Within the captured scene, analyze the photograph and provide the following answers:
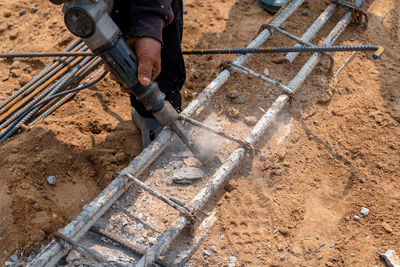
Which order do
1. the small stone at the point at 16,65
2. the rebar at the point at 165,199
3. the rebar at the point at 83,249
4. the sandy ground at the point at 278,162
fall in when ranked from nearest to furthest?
the rebar at the point at 83,249
the rebar at the point at 165,199
the sandy ground at the point at 278,162
the small stone at the point at 16,65

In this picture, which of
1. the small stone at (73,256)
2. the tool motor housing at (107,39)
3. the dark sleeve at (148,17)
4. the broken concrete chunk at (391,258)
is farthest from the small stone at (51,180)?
the broken concrete chunk at (391,258)

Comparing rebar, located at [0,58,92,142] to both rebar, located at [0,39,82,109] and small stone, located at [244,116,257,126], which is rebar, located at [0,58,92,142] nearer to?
rebar, located at [0,39,82,109]

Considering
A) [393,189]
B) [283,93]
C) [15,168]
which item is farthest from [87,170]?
[393,189]

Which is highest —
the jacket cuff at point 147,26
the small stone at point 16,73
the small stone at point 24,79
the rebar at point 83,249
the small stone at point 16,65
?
the jacket cuff at point 147,26

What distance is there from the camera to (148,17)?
2.45 m

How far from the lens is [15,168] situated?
3143 mm

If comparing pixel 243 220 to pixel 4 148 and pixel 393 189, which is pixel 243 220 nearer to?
pixel 393 189

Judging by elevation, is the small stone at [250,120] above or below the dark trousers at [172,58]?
below

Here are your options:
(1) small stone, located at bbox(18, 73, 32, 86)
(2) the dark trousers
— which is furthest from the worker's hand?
(1) small stone, located at bbox(18, 73, 32, 86)

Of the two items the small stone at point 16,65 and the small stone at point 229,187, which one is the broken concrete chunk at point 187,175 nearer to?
the small stone at point 229,187

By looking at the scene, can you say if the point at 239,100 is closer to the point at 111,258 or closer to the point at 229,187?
the point at 229,187

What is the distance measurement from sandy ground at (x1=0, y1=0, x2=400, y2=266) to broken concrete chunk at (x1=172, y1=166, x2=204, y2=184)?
0.91 feet

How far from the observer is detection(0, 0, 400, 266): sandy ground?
2742 mm

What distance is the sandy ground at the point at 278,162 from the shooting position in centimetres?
274
